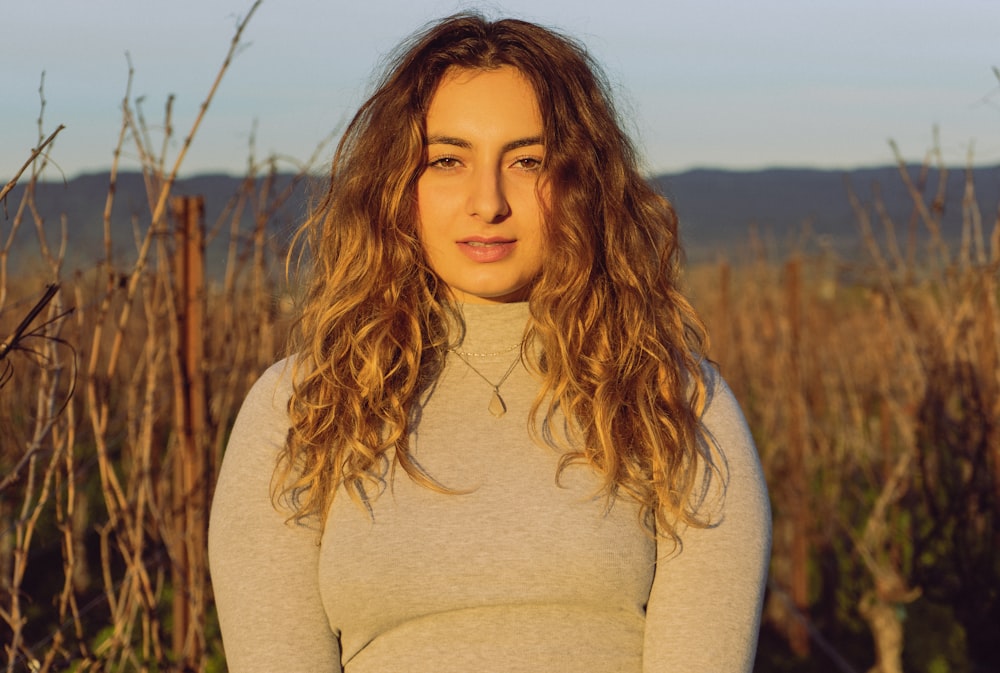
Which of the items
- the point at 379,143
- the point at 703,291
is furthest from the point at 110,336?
the point at 703,291

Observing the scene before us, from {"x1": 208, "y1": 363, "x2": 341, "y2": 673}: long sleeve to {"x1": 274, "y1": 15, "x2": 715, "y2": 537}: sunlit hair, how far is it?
0.04m

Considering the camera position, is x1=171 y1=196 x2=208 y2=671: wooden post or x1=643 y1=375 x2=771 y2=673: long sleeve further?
x1=171 y1=196 x2=208 y2=671: wooden post

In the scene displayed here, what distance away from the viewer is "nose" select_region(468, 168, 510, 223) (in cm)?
178

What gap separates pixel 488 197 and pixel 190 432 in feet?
5.40

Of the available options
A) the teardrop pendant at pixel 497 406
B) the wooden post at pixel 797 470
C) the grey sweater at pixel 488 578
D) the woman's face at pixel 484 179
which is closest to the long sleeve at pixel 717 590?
the grey sweater at pixel 488 578

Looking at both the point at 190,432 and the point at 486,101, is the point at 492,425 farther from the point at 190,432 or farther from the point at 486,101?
the point at 190,432

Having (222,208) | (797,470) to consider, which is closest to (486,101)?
(222,208)

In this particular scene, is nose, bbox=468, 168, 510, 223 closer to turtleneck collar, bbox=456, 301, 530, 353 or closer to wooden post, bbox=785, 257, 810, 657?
turtleneck collar, bbox=456, 301, 530, 353

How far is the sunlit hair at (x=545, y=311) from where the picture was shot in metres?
1.76

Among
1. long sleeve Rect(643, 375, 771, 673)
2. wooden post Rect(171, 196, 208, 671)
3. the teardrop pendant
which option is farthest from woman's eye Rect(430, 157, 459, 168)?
wooden post Rect(171, 196, 208, 671)

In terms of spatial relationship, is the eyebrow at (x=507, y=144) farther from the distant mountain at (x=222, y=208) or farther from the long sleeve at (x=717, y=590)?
the long sleeve at (x=717, y=590)

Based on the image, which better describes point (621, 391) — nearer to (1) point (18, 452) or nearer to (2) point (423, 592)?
(2) point (423, 592)

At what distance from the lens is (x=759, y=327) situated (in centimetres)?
735

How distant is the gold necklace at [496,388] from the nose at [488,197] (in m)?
0.26
